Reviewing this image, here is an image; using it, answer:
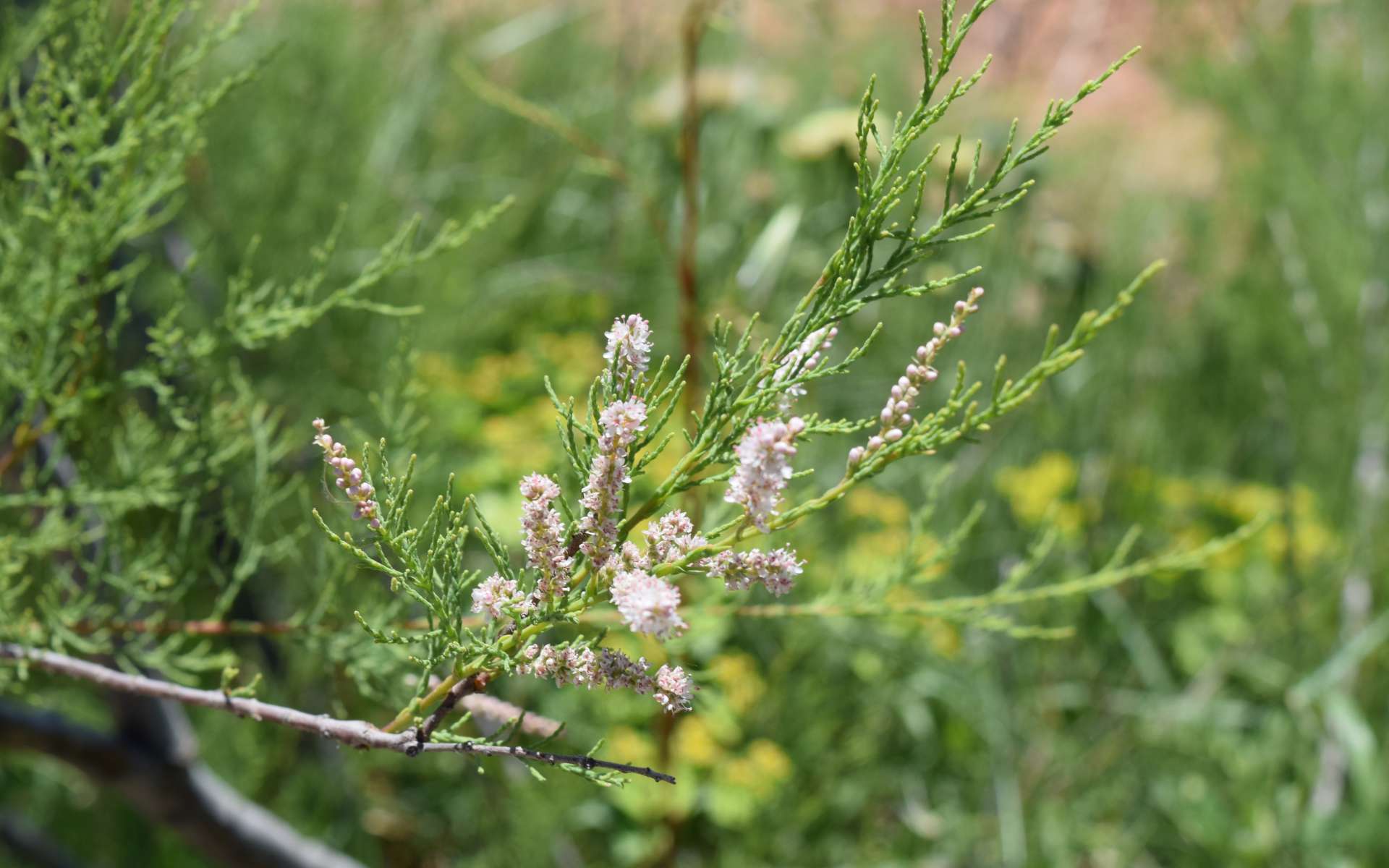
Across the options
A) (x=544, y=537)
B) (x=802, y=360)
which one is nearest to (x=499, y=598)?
(x=544, y=537)

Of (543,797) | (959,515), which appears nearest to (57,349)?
(543,797)

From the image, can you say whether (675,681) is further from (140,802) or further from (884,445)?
(140,802)

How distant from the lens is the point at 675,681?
402mm

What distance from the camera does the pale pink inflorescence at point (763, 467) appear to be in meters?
0.38

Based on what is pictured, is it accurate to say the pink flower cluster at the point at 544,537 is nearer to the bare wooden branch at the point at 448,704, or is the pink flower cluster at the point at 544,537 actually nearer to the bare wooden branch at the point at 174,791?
the bare wooden branch at the point at 448,704

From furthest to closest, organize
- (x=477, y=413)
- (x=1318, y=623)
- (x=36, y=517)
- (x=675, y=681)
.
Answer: (x=477, y=413), (x=1318, y=623), (x=36, y=517), (x=675, y=681)

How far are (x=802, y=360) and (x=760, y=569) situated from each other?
0.26 feet

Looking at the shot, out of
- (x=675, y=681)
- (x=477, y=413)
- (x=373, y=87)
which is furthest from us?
(x=373, y=87)

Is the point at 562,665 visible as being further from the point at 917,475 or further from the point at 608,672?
the point at 917,475

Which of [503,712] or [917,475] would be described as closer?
[503,712]

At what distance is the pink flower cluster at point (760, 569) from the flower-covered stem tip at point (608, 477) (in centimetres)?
4

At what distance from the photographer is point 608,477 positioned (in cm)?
41

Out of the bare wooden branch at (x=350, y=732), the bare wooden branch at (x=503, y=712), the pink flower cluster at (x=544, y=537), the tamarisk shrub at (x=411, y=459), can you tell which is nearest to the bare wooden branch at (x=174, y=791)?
the tamarisk shrub at (x=411, y=459)

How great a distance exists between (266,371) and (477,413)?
0.40 metres
